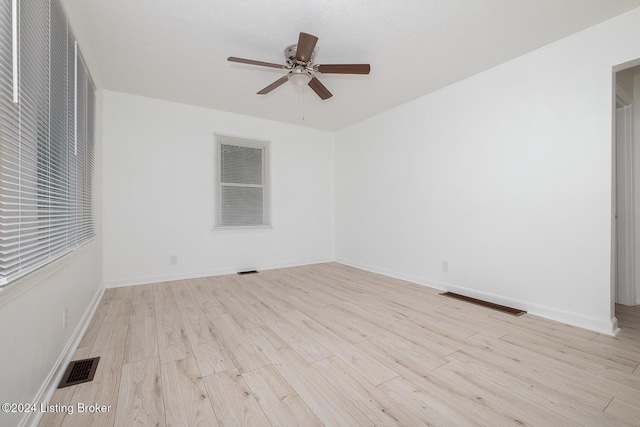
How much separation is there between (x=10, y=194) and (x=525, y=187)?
3783mm

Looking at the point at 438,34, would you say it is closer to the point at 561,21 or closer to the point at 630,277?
the point at 561,21

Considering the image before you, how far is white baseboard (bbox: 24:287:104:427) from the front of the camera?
1278 millimetres

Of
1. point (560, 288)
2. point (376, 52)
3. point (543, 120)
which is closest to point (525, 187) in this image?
point (543, 120)

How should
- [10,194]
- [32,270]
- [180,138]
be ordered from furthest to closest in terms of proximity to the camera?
[180,138], [32,270], [10,194]

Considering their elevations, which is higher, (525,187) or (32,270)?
(525,187)

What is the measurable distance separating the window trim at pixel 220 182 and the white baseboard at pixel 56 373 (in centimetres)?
213

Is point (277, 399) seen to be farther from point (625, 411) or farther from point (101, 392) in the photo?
point (625, 411)

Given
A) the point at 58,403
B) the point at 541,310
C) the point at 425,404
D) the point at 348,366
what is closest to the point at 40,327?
the point at 58,403

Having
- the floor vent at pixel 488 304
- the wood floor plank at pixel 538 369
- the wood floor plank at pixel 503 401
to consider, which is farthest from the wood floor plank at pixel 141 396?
the floor vent at pixel 488 304

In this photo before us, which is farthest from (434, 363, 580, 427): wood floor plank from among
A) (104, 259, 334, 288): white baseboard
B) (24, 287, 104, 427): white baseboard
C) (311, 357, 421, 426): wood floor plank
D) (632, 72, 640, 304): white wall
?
(104, 259, 334, 288): white baseboard

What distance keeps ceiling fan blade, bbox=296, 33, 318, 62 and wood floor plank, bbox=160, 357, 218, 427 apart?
2.39 meters

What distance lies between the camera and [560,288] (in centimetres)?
254

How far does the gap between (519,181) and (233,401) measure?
319cm

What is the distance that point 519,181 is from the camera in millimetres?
2830
